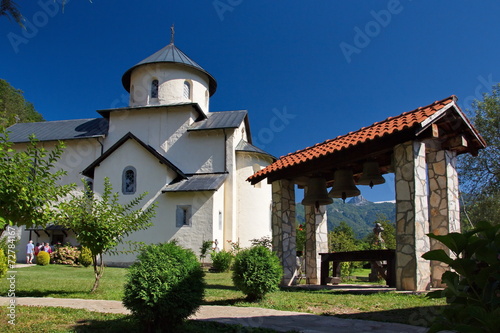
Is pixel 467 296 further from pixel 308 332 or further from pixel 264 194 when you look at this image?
pixel 264 194

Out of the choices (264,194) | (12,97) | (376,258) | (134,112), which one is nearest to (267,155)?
(264,194)

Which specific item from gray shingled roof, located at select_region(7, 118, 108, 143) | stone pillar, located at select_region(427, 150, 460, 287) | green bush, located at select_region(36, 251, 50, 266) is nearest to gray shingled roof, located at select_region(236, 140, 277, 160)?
gray shingled roof, located at select_region(7, 118, 108, 143)

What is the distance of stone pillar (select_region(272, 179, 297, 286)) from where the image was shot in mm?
10961

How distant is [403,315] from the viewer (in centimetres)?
629

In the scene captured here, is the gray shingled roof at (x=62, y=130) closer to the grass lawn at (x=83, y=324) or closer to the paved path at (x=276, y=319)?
the paved path at (x=276, y=319)

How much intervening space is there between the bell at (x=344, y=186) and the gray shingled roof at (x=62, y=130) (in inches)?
782

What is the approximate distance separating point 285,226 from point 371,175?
292cm

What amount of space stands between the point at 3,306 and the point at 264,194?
18.6m

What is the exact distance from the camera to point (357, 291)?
938 centimetres

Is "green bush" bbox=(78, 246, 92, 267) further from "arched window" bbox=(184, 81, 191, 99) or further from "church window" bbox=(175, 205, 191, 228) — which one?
"arched window" bbox=(184, 81, 191, 99)

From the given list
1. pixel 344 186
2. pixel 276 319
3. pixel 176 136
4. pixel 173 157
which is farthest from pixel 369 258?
pixel 176 136

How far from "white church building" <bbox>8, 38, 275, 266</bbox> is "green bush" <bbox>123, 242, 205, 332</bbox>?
1604 centimetres

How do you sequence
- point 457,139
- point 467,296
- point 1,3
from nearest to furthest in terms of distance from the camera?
point 467,296, point 1,3, point 457,139

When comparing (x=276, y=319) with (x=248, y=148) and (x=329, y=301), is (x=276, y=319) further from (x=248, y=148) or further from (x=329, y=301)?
(x=248, y=148)
